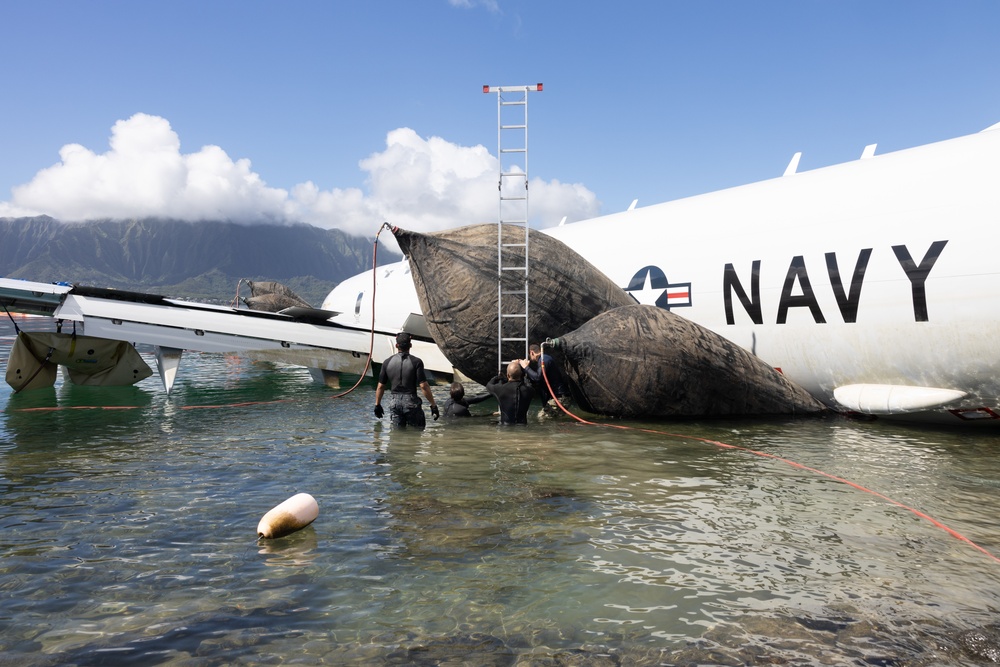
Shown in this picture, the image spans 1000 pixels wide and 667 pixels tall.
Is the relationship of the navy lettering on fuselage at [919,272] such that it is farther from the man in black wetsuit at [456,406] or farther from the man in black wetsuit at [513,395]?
the man in black wetsuit at [456,406]

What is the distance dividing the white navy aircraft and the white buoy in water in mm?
10178

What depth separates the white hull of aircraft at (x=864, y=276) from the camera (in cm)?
1125

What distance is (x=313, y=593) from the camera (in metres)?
5.19

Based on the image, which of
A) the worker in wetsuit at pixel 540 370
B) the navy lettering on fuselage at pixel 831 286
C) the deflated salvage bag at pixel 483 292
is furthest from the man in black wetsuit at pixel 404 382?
the navy lettering on fuselage at pixel 831 286

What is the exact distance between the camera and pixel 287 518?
6488 millimetres

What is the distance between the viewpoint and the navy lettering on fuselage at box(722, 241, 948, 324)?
37.8 feet

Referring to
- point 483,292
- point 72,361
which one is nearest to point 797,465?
point 483,292

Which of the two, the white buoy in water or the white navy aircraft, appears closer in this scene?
the white buoy in water

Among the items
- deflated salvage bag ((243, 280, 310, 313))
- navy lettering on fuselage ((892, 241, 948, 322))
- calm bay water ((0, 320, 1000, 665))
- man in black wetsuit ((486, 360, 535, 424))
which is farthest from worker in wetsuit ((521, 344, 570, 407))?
deflated salvage bag ((243, 280, 310, 313))

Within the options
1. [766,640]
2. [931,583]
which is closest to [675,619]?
[766,640]

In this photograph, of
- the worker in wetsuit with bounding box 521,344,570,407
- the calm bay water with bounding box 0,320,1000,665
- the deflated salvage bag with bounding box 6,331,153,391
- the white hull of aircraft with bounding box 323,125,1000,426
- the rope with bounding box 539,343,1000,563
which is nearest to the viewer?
the calm bay water with bounding box 0,320,1000,665

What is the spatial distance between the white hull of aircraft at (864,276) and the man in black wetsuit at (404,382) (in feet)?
20.2

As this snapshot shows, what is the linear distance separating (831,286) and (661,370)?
3.53m

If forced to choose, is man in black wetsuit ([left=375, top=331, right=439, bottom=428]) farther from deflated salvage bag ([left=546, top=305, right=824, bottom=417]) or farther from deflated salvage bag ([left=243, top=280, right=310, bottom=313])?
deflated salvage bag ([left=243, top=280, right=310, bottom=313])
